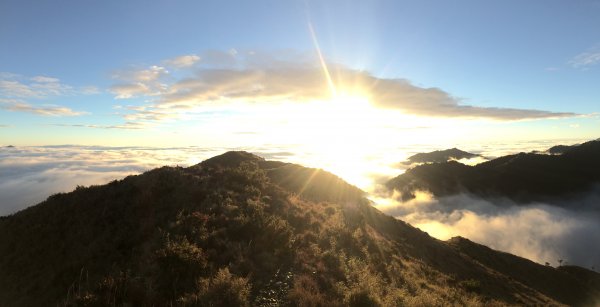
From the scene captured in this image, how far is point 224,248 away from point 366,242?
11742mm

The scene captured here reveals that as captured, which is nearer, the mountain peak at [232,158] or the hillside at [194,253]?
the hillside at [194,253]

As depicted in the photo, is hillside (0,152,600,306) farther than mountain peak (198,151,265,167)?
No

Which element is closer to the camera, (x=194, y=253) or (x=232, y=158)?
(x=194, y=253)

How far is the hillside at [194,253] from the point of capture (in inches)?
462

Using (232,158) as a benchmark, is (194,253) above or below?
below

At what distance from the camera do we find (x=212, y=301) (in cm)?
1035

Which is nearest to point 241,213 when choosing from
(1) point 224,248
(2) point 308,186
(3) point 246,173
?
(1) point 224,248

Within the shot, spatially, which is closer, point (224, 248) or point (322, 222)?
point (224, 248)

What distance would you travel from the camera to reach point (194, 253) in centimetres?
1403

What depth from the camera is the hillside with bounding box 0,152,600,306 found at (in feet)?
38.5

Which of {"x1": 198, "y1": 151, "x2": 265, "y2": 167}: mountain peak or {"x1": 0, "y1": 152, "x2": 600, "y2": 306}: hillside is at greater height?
{"x1": 198, "y1": 151, "x2": 265, "y2": 167}: mountain peak

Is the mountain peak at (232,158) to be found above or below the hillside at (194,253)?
above

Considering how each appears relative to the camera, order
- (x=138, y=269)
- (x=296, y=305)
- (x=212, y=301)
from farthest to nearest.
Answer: (x=138, y=269) → (x=296, y=305) → (x=212, y=301)

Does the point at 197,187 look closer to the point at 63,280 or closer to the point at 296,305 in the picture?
the point at 63,280
